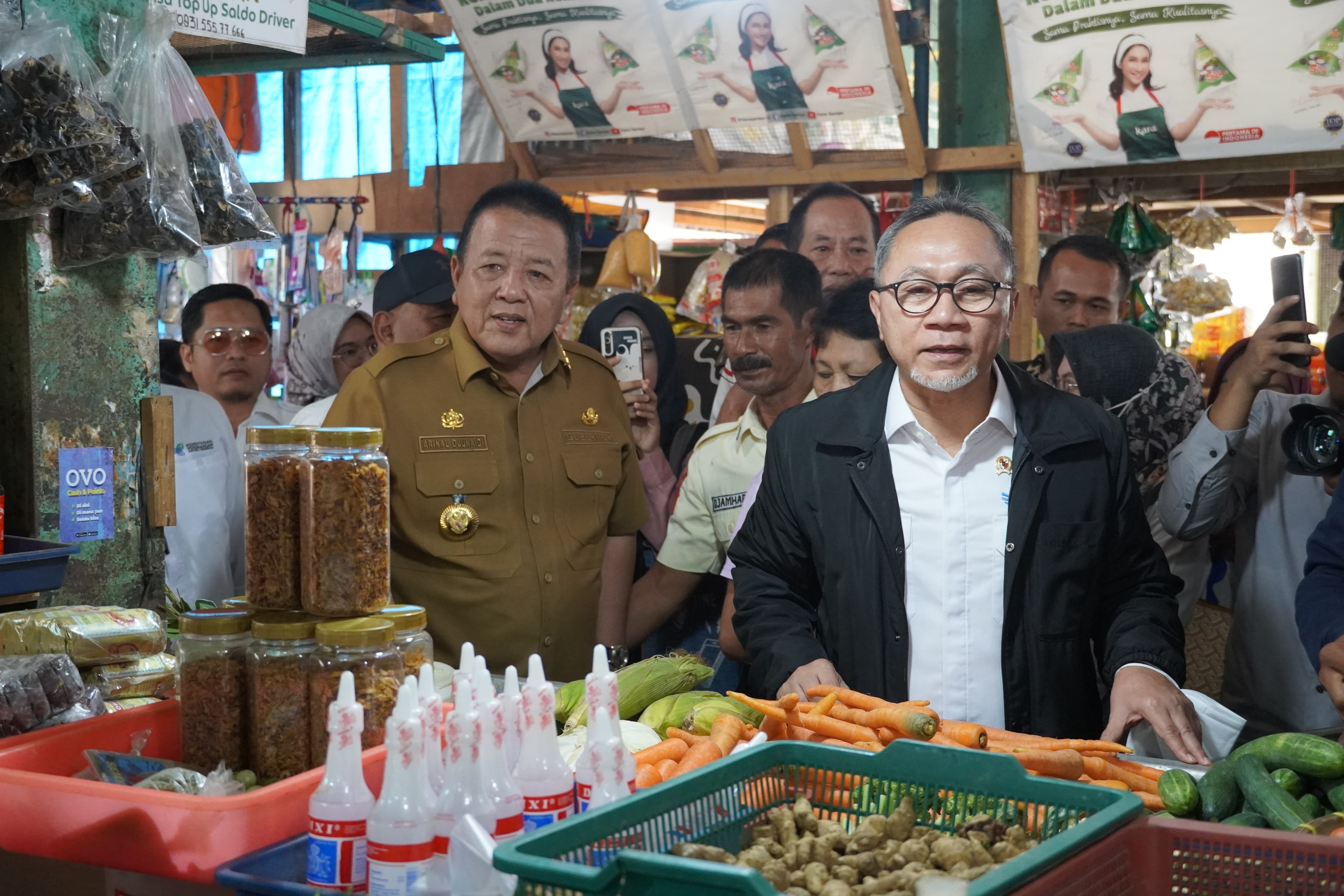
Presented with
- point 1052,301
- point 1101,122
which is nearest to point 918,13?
point 1101,122

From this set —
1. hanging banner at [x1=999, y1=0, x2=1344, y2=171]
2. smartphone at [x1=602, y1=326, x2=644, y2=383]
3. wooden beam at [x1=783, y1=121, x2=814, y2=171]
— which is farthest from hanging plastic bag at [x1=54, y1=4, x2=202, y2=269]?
hanging banner at [x1=999, y1=0, x2=1344, y2=171]

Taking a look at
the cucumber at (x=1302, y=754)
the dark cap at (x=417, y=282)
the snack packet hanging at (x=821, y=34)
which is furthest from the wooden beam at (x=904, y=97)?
the cucumber at (x=1302, y=754)

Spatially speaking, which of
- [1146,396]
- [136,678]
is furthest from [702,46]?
[136,678]

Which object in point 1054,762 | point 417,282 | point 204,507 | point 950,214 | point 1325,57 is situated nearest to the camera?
point 1054,762

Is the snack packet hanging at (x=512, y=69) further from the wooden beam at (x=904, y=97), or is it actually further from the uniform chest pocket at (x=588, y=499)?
the uniform chest pocket at (x=588, y=499)

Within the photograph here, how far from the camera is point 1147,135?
4.58 meters

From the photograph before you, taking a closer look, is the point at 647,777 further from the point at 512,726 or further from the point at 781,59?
the point at 781,59

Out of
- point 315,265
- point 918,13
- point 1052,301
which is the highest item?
point 918,13

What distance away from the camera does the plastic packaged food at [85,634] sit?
6.72ft

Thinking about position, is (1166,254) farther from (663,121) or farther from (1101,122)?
(663,121)

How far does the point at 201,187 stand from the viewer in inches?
97.5

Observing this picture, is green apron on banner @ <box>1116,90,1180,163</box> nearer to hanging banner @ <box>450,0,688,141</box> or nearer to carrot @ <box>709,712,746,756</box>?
hanging banner @ <box>450,0,688,141</box>

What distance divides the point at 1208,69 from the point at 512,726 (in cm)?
A: 400

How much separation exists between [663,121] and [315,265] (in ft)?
7.74
